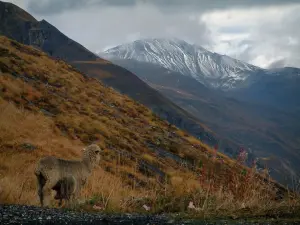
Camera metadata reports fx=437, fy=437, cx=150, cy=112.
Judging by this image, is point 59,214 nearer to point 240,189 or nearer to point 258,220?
point 258,220

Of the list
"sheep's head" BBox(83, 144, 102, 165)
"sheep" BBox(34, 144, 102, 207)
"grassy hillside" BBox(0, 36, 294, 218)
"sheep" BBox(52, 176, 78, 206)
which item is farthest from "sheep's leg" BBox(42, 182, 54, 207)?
"sheep's head" BBox(83, 144, 102, 165)

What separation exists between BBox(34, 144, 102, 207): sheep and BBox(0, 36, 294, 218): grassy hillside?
1.18 feet

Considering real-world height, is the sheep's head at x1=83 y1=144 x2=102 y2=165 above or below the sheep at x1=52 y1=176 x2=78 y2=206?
above

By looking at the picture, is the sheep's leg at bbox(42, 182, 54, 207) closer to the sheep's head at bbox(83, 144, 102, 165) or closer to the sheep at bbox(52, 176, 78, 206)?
the sheep at bbox(52, 176, 78, 206)

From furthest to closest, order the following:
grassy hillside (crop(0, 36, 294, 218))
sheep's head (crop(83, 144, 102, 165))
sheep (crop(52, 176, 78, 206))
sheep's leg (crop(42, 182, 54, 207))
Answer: sheep's head (crop(83, 144, 102, 165)), grassy hillside (crop(0, 36, 294, 218)), sheep (crop(52, 176, 78, 206)), sheep's leg (crop(42, 182, 54, 207))

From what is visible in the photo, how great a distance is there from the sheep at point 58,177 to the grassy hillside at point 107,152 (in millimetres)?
360

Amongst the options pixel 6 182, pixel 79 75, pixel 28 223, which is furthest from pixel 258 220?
pixel 79 75

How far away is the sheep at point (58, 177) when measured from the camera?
6.84m

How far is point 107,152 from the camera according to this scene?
1070 inches

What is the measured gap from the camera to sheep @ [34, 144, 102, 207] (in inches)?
269

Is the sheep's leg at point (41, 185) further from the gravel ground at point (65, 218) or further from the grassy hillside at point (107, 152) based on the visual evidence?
the gravel ground at point (65, 218)

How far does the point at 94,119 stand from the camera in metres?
36.0

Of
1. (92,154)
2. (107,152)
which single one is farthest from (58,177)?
(107,152)

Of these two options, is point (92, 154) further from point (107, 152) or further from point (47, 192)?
point (107, 152)
